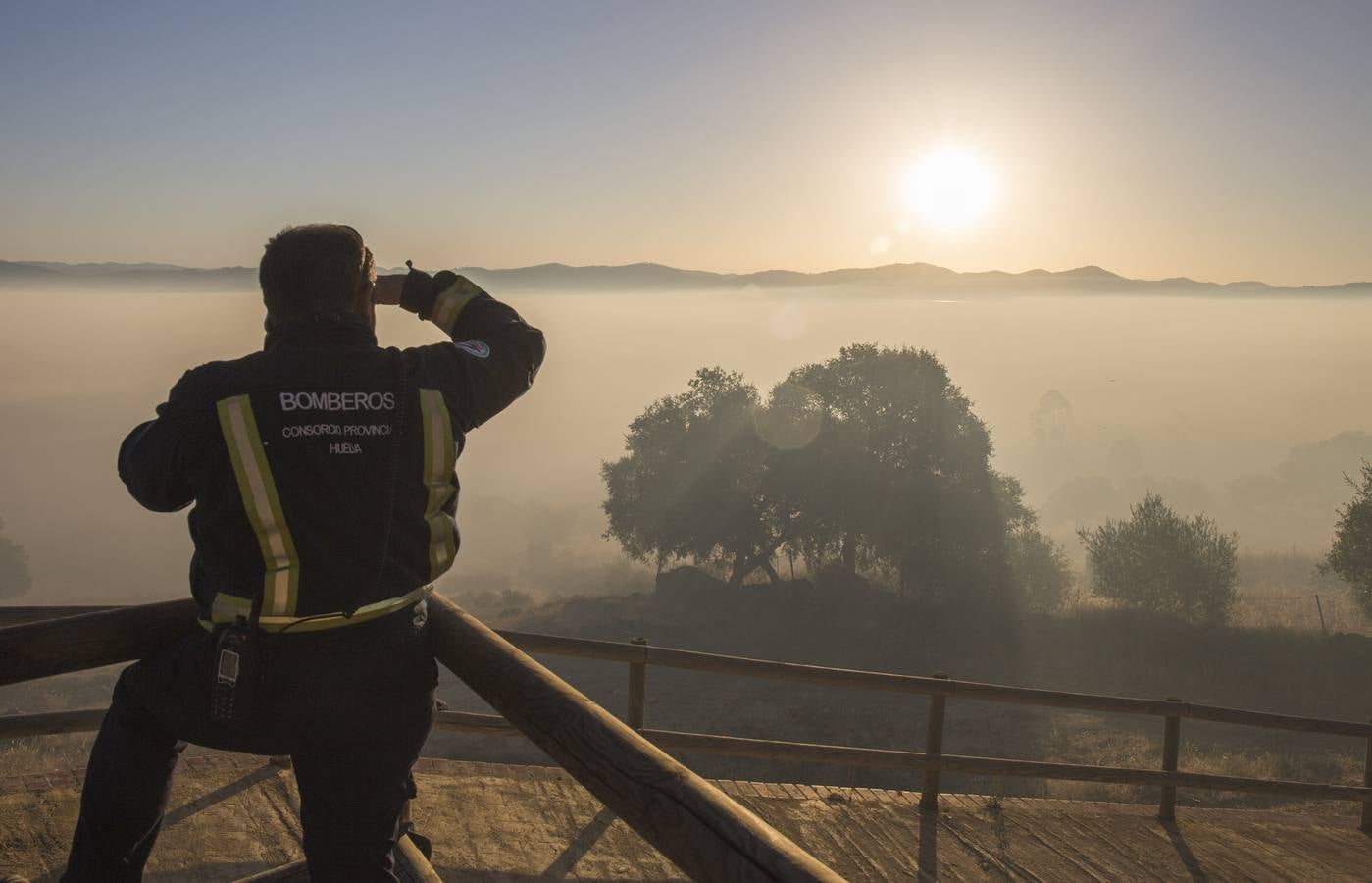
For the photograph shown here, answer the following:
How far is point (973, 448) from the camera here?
42438 millimetres

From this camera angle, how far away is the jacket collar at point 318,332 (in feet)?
7.52

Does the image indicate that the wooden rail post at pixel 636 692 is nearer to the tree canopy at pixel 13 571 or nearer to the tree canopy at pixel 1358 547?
the tree canopy at pixel 1358 547

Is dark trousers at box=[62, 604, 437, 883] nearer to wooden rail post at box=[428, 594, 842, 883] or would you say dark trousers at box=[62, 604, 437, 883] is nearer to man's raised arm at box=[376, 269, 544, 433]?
wooden rail post at box=[428, 594, 842, 883]

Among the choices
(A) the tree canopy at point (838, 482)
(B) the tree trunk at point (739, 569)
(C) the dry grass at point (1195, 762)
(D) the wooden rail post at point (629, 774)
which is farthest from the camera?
(B) the tree trunk at point (739, 569)

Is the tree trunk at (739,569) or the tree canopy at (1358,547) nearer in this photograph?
the tree canopy at (1358,547)

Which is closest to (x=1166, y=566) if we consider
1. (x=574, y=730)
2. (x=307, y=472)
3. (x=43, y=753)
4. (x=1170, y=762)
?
(x=1170, y=762)

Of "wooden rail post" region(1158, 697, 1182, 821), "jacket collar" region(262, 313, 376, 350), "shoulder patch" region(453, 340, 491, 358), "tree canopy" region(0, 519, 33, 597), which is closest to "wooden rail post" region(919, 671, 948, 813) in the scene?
"wooden rail post" region(1158, 697, 1182, 821)

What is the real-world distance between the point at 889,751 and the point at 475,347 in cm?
643

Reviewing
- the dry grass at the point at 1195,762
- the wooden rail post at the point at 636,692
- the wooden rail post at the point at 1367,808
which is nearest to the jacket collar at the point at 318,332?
the wooden rail post at the point at 636,692

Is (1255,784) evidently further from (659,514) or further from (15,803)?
(659,514)

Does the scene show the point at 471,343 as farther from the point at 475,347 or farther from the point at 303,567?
the point at 303,567

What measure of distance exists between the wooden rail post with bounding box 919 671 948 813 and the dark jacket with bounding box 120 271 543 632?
19.7ft

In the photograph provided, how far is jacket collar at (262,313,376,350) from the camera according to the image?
229 centimetres

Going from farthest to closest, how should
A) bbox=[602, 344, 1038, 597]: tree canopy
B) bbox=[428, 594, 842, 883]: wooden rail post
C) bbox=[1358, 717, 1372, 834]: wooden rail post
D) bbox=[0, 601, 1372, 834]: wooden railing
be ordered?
bbox=[602, 344, 1038, 597]: tree canopy < bbox=[1358, 717, 1372, 834]: wooden rail post < bbox=[0, 601, 1372, 834]: wooden railing < bbox=[428, 594, 842, 883]: wooden rail post
